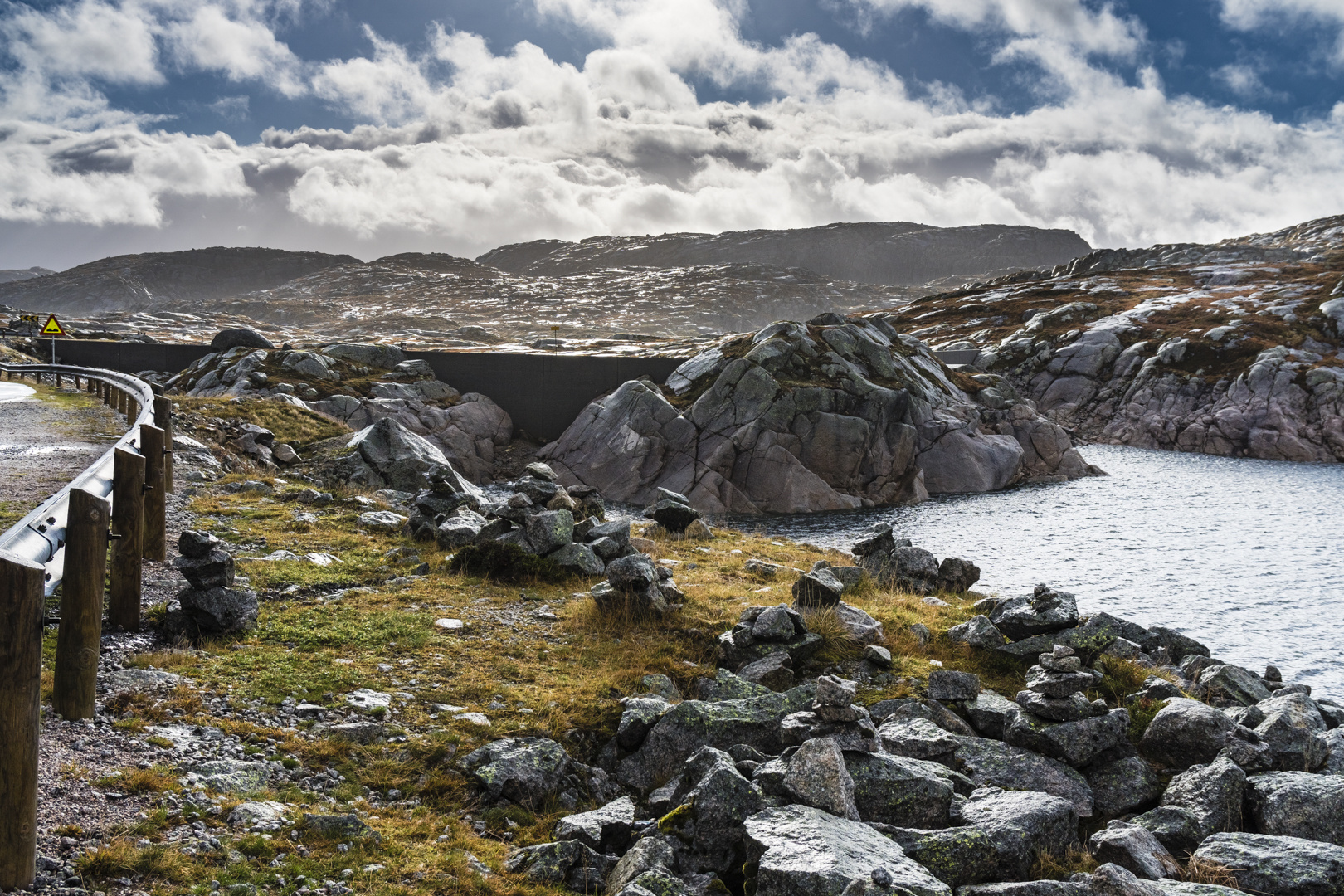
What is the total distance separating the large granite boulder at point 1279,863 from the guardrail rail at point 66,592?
10.4 m

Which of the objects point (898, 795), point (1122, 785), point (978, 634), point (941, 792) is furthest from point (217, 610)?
point (978, 634)

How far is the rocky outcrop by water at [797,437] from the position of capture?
50.9 m

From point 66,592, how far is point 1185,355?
10230cm

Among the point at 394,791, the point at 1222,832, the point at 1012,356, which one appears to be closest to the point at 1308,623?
the point at 1222,832

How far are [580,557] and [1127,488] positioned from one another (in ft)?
171

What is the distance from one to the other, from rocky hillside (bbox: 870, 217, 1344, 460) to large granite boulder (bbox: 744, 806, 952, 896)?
83.5 metres

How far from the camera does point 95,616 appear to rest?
786 centimetres

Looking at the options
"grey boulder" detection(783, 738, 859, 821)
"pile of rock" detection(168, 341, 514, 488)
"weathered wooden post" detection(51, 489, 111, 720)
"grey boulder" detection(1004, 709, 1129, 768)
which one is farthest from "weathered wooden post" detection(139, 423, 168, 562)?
"pile of rock" detection(168, 341, 514, 488)

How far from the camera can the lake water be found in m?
27.5

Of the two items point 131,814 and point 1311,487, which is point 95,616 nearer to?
point 131,814

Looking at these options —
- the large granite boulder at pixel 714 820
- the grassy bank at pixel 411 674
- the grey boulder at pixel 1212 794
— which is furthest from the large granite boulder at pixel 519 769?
the grey boulder at pixel 1212 794

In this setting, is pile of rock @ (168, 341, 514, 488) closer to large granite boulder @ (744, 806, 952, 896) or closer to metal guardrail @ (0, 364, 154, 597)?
metal guardrail @ (0, 364, 154, 597)

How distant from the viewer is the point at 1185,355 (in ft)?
284

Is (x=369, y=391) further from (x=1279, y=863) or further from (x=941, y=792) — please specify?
(x=1279, y=863)
